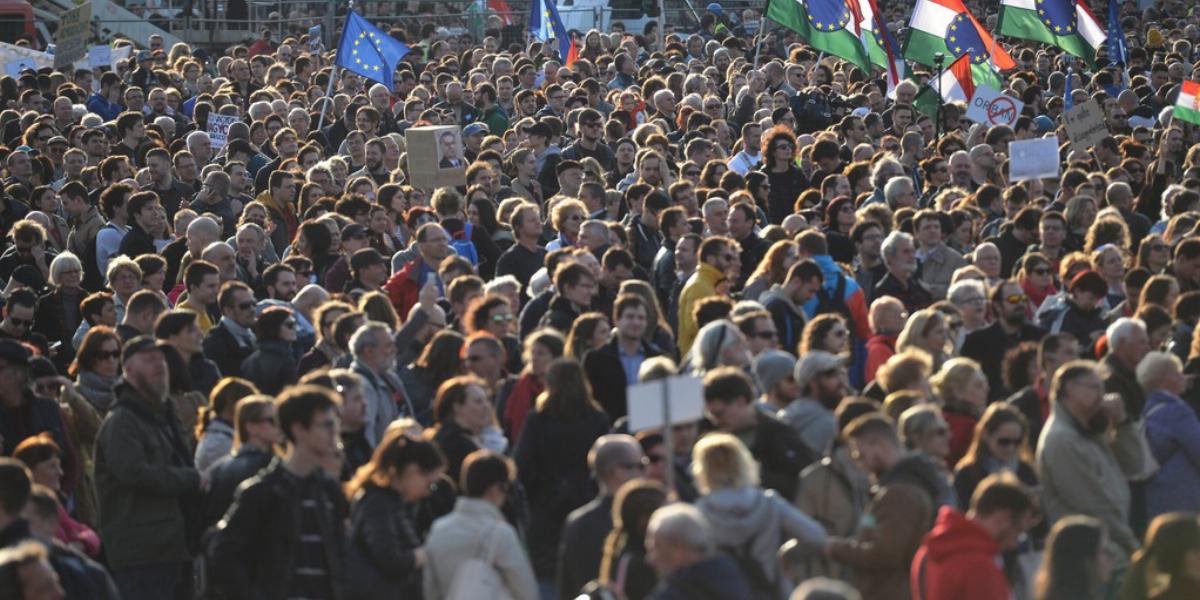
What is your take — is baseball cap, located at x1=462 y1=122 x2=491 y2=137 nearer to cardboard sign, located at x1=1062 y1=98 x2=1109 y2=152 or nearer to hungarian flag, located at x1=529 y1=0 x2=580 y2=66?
cardboard sign, located at x1=1062 y1=98 x2=1109 y2=152

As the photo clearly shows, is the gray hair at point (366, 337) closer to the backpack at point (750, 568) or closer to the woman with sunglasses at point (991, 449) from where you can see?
the woman with sunglasses at point (991, 449)

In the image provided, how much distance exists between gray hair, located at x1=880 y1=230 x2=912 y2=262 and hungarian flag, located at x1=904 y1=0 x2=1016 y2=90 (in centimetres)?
959

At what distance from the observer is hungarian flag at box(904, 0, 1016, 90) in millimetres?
22078

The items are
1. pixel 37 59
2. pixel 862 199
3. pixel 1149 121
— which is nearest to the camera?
pixel 862 199

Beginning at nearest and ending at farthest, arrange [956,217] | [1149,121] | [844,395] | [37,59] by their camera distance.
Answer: [844,395] < [956,217] < [1149,121] < [37,59]

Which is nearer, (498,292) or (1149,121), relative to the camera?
(498,292)

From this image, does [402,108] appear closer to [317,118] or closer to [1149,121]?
[317,118]

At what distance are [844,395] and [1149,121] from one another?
13657 millimetres

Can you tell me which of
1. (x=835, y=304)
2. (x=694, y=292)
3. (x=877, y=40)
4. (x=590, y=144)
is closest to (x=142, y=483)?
(x=694, y=292)

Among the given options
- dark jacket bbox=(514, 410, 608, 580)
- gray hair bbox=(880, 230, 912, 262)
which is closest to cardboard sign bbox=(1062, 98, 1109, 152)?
gray hair bbox=(880, 230, 912, 262)

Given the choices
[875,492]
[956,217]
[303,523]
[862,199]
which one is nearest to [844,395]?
[875,492]

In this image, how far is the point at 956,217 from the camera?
14492 mm

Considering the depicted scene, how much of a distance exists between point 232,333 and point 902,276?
386 centimetres

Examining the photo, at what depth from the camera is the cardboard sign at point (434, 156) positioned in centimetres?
1605
